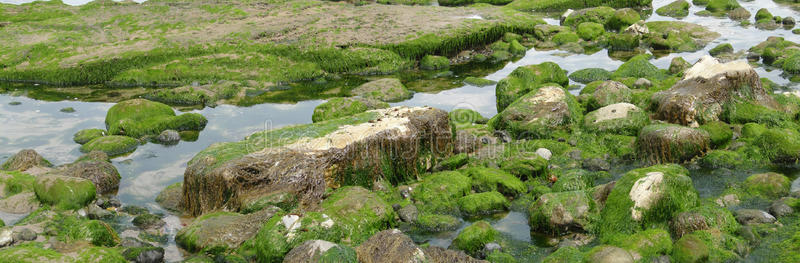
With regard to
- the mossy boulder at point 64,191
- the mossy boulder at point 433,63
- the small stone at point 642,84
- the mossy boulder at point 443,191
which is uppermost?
the mossy boulder at point 64,191

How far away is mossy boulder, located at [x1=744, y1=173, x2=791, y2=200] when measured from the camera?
14.9 m

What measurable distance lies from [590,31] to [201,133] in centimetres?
A: 2568

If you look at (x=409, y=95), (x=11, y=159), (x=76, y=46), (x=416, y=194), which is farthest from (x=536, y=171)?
(x=76, y=46)

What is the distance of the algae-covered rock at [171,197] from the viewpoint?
16.8m

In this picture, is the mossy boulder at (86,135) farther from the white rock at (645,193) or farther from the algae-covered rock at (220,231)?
the white rock at (645,193)

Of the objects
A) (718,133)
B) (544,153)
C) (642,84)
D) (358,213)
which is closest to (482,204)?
(358,213)

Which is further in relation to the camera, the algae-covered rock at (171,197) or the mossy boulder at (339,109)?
the mossy boulder at (339,109)

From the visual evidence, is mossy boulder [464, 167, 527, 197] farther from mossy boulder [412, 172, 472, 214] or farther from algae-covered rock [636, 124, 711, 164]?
algae-covered rock [636, 124, 711, 164]

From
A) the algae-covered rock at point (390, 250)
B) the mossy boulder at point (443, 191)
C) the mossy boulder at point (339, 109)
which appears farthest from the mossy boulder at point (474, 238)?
the mossy boulder at point (339, 109)

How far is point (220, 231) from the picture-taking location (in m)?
13.8

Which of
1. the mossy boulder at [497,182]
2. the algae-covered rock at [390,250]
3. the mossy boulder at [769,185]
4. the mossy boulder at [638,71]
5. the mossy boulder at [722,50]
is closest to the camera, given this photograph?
the algae-covered rock at [390,250]

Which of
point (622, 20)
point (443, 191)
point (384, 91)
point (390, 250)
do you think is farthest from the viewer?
point (622, 20)

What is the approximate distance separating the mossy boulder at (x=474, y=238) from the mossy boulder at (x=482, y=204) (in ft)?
5.80

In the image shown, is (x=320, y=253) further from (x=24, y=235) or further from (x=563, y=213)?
(x=24, y=235)
